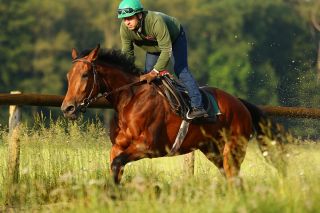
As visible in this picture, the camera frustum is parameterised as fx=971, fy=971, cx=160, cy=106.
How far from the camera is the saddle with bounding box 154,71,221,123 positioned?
1015 cm

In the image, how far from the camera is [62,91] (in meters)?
Result: 67.9

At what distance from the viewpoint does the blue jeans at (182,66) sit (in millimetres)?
10367

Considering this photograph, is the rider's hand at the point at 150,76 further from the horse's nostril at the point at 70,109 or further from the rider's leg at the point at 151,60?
the horse's nostril at the point at 70,109

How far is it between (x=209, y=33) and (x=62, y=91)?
17.1 meters

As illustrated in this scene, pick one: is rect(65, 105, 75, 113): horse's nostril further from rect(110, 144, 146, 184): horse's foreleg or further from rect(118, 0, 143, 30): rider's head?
rect(118, 0, 143, 30): rider's head

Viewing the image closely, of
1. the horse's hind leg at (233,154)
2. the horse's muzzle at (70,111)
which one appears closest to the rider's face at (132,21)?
the horse's muzzle at (70,111)

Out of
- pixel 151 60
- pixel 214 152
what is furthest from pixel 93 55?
pixel 214 152

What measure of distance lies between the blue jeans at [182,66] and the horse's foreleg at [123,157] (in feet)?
3.26

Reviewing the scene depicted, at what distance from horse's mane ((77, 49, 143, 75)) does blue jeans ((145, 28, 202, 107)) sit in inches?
9.2

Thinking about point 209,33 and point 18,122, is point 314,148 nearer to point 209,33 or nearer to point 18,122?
point 18,122

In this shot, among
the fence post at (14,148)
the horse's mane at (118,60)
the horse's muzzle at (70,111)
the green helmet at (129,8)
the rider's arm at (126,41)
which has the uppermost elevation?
the green helmet at (129,8)

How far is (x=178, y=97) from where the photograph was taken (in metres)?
10.2

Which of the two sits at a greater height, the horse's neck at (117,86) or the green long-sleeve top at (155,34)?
the green long-sleeve top at (155,34)

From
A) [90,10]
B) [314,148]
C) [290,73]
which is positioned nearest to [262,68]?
[290,73]
